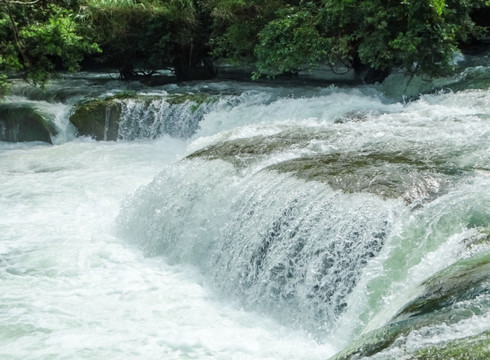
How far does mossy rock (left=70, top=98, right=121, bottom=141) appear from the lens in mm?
11078

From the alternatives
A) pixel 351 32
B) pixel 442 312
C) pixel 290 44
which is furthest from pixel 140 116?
pixel 442 312

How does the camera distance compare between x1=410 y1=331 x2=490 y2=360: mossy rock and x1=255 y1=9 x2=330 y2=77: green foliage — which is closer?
x1=410 y1=331 x2=490 y2=360: mossy rock

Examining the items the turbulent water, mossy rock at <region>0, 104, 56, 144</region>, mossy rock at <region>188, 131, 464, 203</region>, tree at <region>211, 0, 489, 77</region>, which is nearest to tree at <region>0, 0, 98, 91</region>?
mossy rock at <region>0, 104, 56, 144</region>

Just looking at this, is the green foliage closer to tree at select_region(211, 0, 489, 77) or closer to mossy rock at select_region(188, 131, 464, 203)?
tree at select_region(211, 0, 489, 77)

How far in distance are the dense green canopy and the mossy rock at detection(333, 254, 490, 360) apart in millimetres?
5485

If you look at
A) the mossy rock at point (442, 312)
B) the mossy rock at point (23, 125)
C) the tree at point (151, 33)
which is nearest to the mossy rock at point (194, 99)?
the mossy rock at point (23, 125)

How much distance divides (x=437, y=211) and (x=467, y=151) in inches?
65.3

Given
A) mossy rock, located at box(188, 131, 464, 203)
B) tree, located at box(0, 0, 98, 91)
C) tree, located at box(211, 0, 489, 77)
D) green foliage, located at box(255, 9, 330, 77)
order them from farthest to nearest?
tree, located at box(0, 0, 98, 91) → green foliage, located at box(255, 9, 330, 77) → tree, located at box(211, 0, 489, 77) → mossy rock, located at box(188, 131, 464, 203)

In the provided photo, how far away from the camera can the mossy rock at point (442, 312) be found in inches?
92.3

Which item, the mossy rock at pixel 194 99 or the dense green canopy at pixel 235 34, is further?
the mossy rock at pixel 194 99

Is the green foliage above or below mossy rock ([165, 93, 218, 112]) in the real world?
above

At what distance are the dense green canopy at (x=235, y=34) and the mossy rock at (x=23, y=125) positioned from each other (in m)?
0.76

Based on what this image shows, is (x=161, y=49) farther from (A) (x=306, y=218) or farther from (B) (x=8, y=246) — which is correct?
(A) (x=306, y=218)

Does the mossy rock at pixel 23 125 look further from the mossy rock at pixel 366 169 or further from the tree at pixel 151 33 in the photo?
the mossy rock at pixel 366 169
